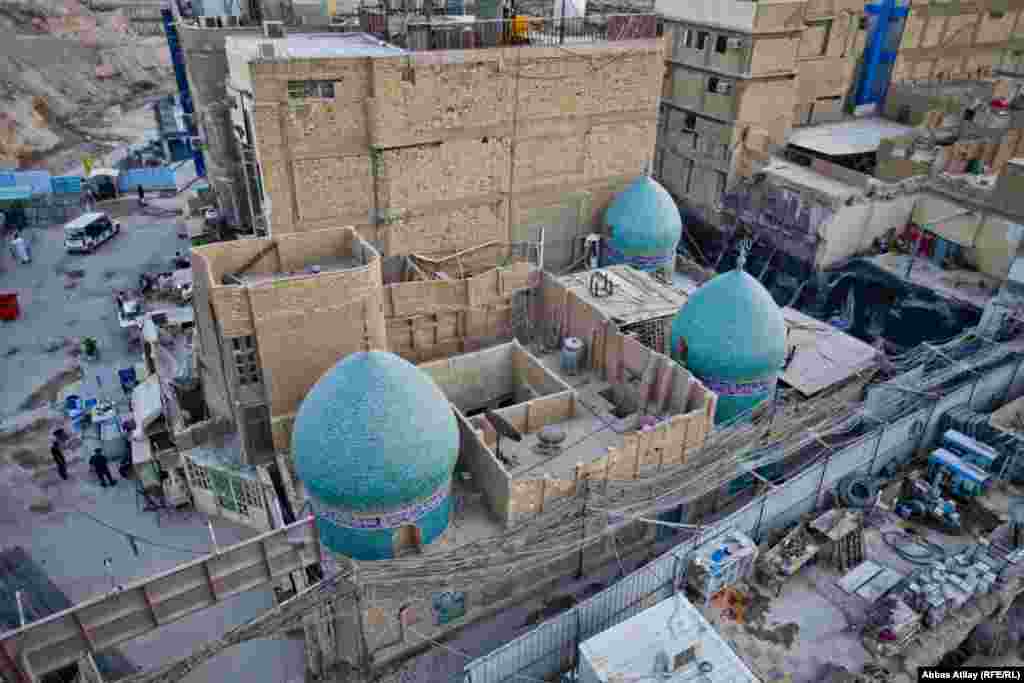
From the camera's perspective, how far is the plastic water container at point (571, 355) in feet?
75.4

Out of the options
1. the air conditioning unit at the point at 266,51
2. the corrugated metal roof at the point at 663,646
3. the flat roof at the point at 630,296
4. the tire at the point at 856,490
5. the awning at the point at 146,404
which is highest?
the air conditioning unit at the point at 266,51

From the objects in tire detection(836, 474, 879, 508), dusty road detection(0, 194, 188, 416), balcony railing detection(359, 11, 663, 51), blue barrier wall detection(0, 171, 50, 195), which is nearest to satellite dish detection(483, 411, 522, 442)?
tire detection(836, 474, 879, 508)

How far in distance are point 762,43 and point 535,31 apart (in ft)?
37.2

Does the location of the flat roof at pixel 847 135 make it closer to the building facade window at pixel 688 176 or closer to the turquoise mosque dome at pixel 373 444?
the building facade window at pixel 688 176

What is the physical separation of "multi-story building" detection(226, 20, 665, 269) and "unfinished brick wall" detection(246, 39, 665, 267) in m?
0.04

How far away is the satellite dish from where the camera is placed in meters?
19.6

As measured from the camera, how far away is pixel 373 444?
14.2 m

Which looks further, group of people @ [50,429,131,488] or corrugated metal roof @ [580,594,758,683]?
group of people @ [50,429,131,488]

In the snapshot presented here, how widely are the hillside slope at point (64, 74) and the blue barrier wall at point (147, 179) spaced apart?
1179 cm

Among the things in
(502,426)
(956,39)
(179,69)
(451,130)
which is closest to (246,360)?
(502,426)

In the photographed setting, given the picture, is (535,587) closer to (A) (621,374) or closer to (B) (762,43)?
(A) (621,374)

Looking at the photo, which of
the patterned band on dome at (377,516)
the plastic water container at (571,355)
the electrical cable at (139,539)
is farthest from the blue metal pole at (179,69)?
the patterned band on dome at (377,516)

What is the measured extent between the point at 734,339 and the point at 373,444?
34.8 ft

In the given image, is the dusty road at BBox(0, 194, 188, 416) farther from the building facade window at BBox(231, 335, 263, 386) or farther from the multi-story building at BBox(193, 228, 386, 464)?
the building facade window at BBox(231, 335, 263, 386)
